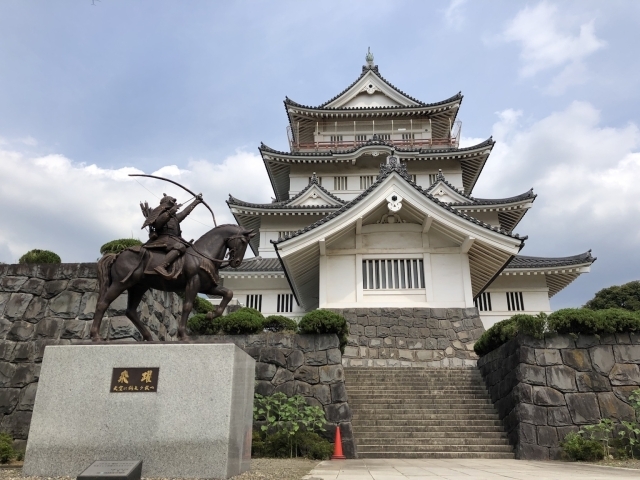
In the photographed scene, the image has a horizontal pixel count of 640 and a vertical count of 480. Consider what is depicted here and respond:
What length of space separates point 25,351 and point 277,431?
5725mm

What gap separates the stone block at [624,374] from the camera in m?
9.59

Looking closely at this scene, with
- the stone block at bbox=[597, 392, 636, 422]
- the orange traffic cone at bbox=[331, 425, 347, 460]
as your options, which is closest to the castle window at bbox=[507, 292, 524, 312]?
the stone block at bbox=[597, 392, 636, 422]

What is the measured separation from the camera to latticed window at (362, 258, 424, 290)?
52.9ft

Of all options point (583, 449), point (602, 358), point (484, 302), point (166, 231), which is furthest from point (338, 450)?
point (484, 302)

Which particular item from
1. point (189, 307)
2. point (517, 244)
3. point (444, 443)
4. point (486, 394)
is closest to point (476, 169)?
point (517, 244)

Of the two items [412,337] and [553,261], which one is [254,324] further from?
[553,261]

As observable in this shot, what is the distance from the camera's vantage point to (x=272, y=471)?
6500 mm

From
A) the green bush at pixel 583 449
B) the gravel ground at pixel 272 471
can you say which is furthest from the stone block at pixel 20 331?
the green bush at pixel 583 449

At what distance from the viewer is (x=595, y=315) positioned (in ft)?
32.7

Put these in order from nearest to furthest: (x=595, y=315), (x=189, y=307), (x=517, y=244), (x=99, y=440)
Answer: (x=99, y=440)
(x=189, y=307)
(x=595, y=315)
(x=517, y=244)

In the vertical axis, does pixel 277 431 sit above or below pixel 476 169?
below

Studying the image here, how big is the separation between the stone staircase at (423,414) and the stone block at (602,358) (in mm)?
2473

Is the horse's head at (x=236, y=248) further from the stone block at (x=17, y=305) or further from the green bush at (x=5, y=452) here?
the stone block at (x=17, y=305)

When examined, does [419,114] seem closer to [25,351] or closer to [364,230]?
[364,230]
